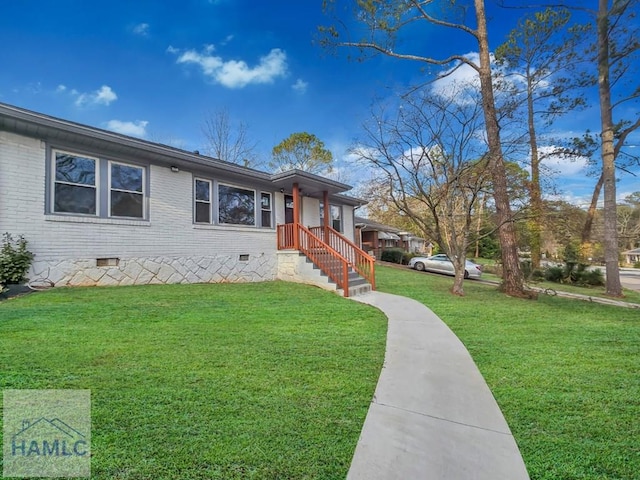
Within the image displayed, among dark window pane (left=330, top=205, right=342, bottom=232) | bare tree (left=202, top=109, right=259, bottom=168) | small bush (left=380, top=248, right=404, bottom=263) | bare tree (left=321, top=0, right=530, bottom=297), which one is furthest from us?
small bush (left=380, top=248, right=404, bottom=263)

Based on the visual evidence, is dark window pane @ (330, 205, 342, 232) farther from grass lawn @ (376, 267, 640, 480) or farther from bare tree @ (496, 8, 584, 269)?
grass lawn @ (376, 267, 640, 480)

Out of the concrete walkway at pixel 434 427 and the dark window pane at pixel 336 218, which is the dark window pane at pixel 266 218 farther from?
the concrete walkway at pixel 434 427

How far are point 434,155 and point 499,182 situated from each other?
6.83ft

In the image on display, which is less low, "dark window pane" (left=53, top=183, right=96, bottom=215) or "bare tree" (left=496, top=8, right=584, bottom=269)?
"bare tree" (left=496, top=8, right=584, bottom=269)

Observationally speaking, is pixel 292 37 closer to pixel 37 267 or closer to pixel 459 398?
pixel 37 267

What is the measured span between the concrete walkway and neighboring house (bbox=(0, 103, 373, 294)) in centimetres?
489

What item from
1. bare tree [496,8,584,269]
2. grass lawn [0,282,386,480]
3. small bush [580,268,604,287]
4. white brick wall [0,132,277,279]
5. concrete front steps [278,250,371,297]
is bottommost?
small bush [580,268,604,287]

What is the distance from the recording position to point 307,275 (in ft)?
32.2

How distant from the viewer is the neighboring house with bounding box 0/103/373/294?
21.2 ft

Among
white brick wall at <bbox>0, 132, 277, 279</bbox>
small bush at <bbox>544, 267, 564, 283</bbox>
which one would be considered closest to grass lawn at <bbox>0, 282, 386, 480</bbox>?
white brick wall at <bbox>0, 132, 277, 279</bbox>

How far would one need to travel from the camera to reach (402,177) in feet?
32.5

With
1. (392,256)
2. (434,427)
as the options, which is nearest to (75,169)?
(434,427)

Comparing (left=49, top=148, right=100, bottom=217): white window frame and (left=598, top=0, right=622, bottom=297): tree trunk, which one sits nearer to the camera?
(left=49, top=148, right=100, bottom=217): white window frame

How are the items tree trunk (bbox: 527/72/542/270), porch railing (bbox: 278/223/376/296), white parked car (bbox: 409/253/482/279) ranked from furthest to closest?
white parked car (bbox: 409/253/482/279) < tree trunk (bbox: 527/72/542/270) < porch railing (bbox: 278/223/376/296)
